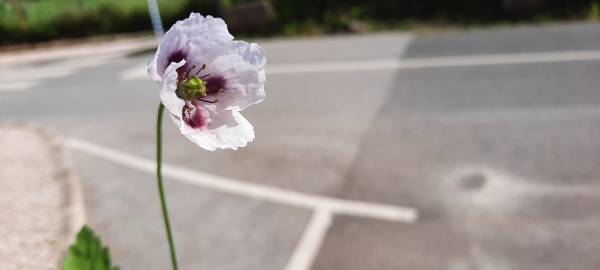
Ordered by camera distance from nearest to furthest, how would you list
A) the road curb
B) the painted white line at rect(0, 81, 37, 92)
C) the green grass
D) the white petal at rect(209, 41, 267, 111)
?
1. the white petal at rect(209, 41, 267, 111)
2. the road curb
3. the painted white line at rect(0, 81, 37, 92)
4. the green grass

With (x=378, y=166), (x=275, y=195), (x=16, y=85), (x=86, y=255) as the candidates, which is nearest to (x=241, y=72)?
(x=86, y=255)

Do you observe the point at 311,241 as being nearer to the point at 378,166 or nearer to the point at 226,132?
the point at 378,166

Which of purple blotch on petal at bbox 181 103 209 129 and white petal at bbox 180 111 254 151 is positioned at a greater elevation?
purple blotch on petal at bbox 181 103 209 129

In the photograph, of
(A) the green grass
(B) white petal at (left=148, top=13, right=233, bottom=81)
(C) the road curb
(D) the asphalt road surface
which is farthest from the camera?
(A) the green grass

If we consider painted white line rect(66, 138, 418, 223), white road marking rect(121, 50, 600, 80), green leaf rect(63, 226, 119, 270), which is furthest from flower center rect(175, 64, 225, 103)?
white road marking rect(121, 50, 600, 80)

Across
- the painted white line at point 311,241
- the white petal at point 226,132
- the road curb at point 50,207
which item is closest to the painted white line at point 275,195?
the painted white line at point 311,241

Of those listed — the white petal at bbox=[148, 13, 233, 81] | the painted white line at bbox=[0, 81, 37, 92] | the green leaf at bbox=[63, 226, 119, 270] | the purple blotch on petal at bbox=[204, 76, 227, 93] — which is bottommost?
the painted white line at bbox=[0, 81, 37, 92]

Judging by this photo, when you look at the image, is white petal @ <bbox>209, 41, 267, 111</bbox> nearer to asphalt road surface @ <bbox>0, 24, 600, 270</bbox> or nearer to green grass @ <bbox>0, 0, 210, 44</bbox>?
asphalt road surface @ <bbox>0, 24, 600, 270</bbox>

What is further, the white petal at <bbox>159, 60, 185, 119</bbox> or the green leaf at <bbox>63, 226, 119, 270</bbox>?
the green leaf at <bbox>63, 226, 119, 270</bbox>
